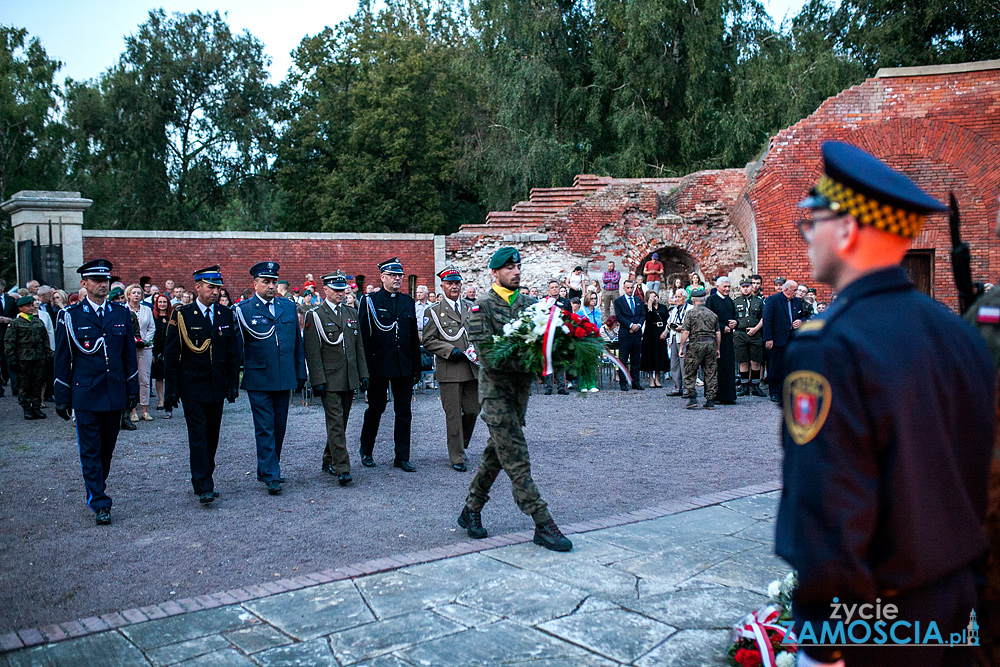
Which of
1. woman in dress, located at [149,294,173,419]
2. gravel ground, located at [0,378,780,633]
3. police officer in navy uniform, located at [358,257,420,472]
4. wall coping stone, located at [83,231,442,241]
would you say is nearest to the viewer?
gravel ground, located at [0,378,780,633]

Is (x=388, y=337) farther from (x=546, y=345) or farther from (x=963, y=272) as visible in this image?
(x=963, y=272)

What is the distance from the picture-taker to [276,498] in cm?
750

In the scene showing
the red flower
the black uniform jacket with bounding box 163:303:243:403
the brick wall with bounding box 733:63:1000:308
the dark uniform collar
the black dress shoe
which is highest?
the brick wall with bounding box 733:63:1000:308

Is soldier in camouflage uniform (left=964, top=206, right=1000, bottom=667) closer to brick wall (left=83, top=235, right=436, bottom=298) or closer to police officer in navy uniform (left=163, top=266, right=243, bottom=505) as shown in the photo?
police officer in navy uniform (left=163, top=266, right=243, bottom=505)

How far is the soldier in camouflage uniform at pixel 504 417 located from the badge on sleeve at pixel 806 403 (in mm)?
3687

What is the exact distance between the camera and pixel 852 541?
75.9 inches

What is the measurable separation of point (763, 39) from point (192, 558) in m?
30.2

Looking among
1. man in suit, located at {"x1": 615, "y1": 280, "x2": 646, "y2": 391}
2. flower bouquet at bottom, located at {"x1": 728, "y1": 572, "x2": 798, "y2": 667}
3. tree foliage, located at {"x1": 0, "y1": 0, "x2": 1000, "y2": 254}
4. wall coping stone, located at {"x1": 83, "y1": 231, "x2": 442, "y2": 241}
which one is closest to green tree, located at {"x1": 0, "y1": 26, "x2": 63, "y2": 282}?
tree foliage, located at {"x1": 0, "y1": 0, "x2": 1000, "y2": 254}

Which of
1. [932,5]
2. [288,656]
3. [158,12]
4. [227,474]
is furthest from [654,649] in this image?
[158,12]

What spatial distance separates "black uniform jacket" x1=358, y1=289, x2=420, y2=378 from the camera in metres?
8.71

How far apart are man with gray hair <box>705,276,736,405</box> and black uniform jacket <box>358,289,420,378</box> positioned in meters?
6.77

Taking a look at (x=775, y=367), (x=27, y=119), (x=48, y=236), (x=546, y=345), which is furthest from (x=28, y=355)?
(x=27, y=119)

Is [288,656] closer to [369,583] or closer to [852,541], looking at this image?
[369,583]

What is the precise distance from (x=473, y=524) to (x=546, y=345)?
150 cm
